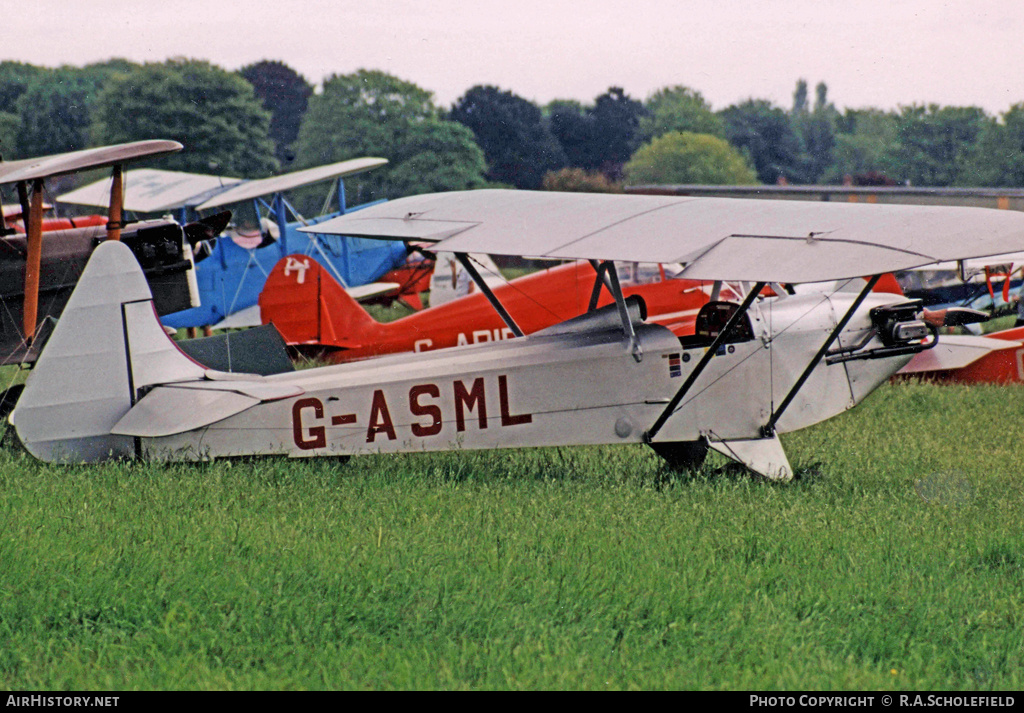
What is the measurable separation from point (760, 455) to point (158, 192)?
14.6m

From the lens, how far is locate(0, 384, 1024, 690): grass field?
3.77m

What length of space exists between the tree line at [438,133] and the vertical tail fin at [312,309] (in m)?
33.0

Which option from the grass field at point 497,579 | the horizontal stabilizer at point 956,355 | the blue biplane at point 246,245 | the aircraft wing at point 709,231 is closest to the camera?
the grass field at point 497,579

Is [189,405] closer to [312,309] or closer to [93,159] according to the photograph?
[93,159]

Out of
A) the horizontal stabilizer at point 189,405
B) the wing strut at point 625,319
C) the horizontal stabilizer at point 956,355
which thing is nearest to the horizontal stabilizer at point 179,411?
the horizontal stabilizer at point 189,405

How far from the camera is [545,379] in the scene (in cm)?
643

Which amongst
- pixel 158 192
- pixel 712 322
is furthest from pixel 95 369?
pixel 158 192

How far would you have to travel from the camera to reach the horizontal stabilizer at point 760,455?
656 centimetres

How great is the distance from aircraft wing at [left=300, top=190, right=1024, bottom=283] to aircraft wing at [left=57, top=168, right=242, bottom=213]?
1019cm

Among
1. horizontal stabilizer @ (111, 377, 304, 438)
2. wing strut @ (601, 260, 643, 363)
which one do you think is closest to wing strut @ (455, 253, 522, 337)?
wing strut @ (601, 260, 643, 363)

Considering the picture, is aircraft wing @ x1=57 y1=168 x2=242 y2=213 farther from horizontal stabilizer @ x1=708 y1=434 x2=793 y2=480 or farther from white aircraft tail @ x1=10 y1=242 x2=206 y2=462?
horizontal stabilizer @ x1=708 y1=434 x2=793 y2=480

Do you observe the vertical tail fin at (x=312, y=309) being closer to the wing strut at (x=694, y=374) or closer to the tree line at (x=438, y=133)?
the wing strut at (x=694, y=374)

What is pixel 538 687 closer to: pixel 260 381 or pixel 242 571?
pixel 242 571

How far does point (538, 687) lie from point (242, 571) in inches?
61.6
